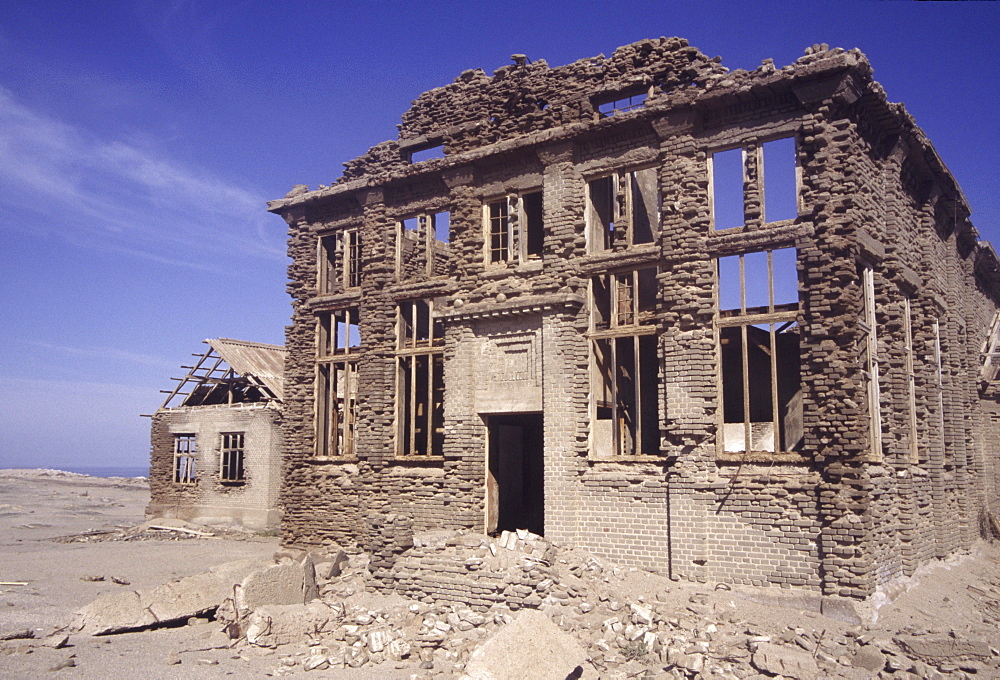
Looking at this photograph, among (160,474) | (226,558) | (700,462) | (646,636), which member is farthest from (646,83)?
(160,474)

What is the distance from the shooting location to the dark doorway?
17.9 metres

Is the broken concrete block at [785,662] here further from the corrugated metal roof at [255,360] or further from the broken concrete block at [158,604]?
the corrugated metal roof at [255,360]

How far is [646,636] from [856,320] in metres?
6.50

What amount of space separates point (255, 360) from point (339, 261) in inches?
405

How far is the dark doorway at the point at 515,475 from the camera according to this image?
58.8ft

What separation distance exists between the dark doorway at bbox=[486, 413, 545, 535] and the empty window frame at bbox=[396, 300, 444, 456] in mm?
1532

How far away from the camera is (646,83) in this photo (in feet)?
53.3

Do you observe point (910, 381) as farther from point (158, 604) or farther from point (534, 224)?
point (158, 604)

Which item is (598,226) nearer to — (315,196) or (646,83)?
(646,83)

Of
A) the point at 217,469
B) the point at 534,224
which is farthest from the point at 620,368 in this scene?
the point at 217,469

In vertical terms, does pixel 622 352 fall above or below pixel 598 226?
below

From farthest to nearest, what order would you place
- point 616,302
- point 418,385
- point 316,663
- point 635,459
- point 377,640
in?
1. point 418,385
2. point 616,302
3. point 635,459
4. point 377,640
5. point 316,663

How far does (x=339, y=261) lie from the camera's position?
2114cm

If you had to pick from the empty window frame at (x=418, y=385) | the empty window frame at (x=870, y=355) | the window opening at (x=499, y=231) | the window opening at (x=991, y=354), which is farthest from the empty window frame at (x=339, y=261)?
the window opening at (x=991, y=354)
